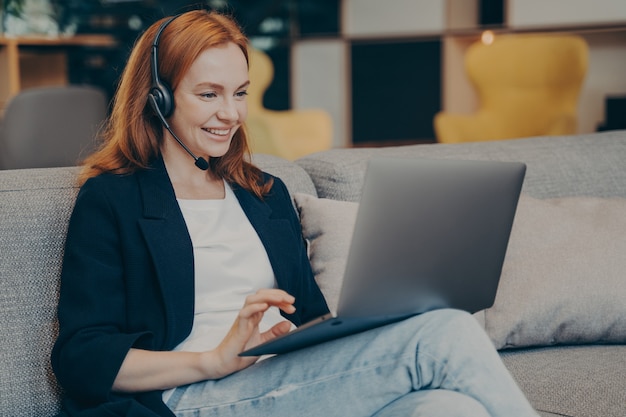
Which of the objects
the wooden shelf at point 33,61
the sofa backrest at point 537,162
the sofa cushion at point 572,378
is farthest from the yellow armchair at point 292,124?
the sofa cushion at point 572,378

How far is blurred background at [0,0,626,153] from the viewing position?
5043mm

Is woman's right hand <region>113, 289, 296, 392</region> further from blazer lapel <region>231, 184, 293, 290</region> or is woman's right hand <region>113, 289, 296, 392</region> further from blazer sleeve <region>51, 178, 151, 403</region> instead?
blazer lapel <region>231, 184, 293, 290</region>

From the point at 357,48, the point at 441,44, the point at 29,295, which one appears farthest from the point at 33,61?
the point at 29,295

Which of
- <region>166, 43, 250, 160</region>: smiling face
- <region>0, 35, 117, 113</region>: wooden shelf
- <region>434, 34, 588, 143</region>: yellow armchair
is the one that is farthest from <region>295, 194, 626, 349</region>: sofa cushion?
<region>0, 35, 117, 113</region>: wooden shelf

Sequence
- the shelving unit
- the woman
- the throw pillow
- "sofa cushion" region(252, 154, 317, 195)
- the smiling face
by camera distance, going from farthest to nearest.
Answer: the shelving unit < "sofa cushion" region(252, 154, 317, 195) < the throw pillow < the smiling face < the woman

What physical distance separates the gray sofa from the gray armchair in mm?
1769

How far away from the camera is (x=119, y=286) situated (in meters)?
1.50

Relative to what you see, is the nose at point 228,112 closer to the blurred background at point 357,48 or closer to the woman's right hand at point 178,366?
the woman's right hand at point 178,366

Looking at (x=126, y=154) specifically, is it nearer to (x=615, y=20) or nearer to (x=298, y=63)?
(x=615, y=20)

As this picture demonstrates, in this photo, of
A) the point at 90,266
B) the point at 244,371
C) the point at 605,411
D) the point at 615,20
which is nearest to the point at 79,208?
the point at 90,266

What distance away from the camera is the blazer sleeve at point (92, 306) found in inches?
56.5

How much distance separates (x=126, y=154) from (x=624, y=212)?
1.13 meters

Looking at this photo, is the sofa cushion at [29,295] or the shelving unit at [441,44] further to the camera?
the shelving unit at [441,44]

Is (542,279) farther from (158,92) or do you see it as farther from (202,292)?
(158,92)
